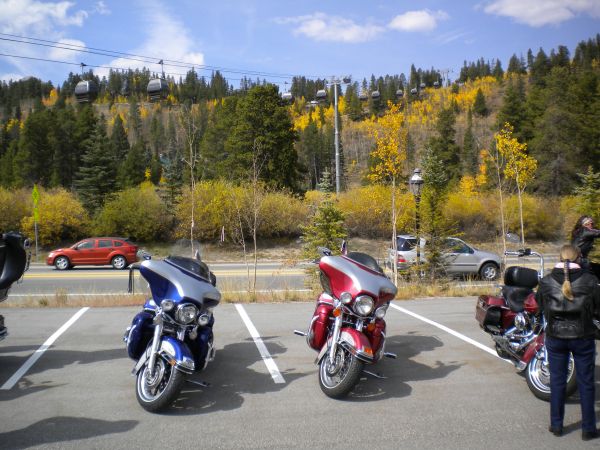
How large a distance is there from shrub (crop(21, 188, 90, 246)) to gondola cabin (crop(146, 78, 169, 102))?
1875 centimetres

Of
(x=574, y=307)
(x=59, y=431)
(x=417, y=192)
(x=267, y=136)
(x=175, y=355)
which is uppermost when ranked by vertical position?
(x=267, y=136)

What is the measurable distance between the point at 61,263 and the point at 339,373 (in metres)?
22.7

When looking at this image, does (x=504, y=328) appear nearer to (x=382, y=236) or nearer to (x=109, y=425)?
(x=109, y=425)

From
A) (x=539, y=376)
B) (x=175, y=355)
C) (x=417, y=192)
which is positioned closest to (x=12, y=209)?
(x=417, y=192)

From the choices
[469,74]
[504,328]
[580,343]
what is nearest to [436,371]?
[504,328]

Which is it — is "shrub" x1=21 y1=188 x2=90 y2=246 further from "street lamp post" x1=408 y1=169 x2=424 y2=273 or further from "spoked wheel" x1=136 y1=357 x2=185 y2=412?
"spoked wheel" x1=136 y1=357 x2=185 y2=412

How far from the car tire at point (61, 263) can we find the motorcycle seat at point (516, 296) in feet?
75.4

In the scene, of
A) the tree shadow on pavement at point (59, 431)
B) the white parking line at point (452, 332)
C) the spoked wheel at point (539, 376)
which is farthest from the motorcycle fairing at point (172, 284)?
the white parking line at point (452, 332)

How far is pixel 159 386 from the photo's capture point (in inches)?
181

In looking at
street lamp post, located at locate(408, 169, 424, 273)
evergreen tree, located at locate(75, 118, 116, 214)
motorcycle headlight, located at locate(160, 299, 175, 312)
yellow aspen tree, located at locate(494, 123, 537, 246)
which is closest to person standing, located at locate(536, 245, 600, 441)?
motorcycle headlight, located at locate(160, 299, 175, 312)

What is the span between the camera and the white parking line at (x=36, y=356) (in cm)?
548

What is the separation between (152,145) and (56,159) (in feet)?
242

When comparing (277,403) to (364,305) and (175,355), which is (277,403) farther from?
(364,305)

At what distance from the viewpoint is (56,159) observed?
227 feet
